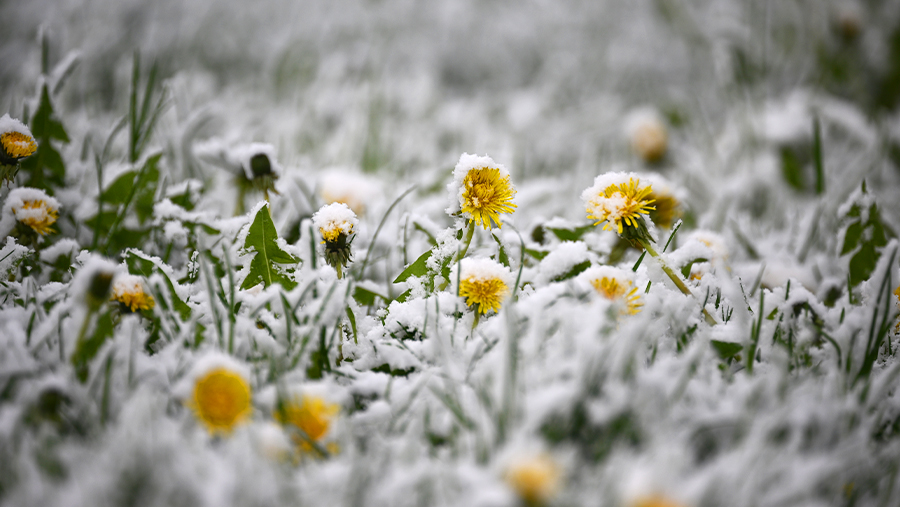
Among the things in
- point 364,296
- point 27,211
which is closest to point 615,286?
point 364,296

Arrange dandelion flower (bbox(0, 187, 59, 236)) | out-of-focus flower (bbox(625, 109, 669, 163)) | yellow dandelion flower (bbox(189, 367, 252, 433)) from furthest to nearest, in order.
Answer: out-of-focus flower (bbox(625, 109, 669, 163)) → dandelion flower (bbox(0, 187, 59, 236)) → yellow dandelion flower (bbox(189, 367, 252, 433))

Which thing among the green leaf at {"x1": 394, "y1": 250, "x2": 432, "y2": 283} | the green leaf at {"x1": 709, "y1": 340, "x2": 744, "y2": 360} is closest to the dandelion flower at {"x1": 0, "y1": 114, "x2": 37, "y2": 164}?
the green leaf at {"x1": 394, "y1": 250, "x2": 432, "y2": 283}

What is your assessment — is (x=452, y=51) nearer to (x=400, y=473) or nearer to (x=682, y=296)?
(x=682, y=296)

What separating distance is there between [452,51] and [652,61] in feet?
4.15

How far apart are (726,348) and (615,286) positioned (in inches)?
6.5

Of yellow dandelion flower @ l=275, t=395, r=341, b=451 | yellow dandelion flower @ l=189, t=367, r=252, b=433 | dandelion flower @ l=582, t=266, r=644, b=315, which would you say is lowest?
yellow dandelion flower @ l=275, t=395, r=341, b=451

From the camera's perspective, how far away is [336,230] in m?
0.74

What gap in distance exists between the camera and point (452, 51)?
3496mm

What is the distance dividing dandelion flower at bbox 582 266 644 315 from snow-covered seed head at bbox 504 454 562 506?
13.1 inches

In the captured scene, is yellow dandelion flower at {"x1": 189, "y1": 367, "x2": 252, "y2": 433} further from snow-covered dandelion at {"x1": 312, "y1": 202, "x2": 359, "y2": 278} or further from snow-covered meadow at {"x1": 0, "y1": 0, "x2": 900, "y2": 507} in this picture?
snow-covered dandelion at {"x1": 312, "y1": 202, "x2": 359, "y2": 278}

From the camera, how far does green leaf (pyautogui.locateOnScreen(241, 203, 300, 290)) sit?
0.80 meters

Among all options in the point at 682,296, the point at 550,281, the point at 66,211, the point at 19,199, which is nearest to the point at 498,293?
the point at 550,281

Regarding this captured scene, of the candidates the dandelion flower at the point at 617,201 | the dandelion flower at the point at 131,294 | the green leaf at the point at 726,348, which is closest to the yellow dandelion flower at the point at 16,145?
the dandelion flower at the point at 131,294

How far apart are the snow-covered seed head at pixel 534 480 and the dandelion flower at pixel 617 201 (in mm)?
411
